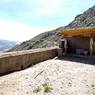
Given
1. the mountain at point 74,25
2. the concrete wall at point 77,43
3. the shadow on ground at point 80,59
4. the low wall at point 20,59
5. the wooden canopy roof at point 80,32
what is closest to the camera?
the low wall at point 20,59

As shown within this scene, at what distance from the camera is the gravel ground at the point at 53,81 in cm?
1010

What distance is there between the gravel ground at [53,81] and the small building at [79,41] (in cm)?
371

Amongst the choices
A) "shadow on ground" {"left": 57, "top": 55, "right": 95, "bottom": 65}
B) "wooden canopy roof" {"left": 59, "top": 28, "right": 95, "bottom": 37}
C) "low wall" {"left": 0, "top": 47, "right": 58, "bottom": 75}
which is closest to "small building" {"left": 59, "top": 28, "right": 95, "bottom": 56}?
"wooden canopy roof" {"left": 59, "top": 28, "right": 95, "bottom": 37}

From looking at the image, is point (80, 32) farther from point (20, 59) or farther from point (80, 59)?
point (20, 59)

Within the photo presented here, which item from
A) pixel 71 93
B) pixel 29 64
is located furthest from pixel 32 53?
pixel 71 93

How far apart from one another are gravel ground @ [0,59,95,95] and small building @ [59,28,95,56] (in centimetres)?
371

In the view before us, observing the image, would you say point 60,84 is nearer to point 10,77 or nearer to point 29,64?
point 10,77

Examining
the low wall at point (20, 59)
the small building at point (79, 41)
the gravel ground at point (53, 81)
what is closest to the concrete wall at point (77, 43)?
the small building at point (79, 41)

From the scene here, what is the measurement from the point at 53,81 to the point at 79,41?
8416 millimetres

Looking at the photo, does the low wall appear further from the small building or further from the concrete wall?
the concrete wall

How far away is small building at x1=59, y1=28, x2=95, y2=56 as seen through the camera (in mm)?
17531

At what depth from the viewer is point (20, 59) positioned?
14.4 meters

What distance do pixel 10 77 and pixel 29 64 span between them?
328 cm

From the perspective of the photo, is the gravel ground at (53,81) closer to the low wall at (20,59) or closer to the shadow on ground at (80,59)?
the low wall at (20,59)
